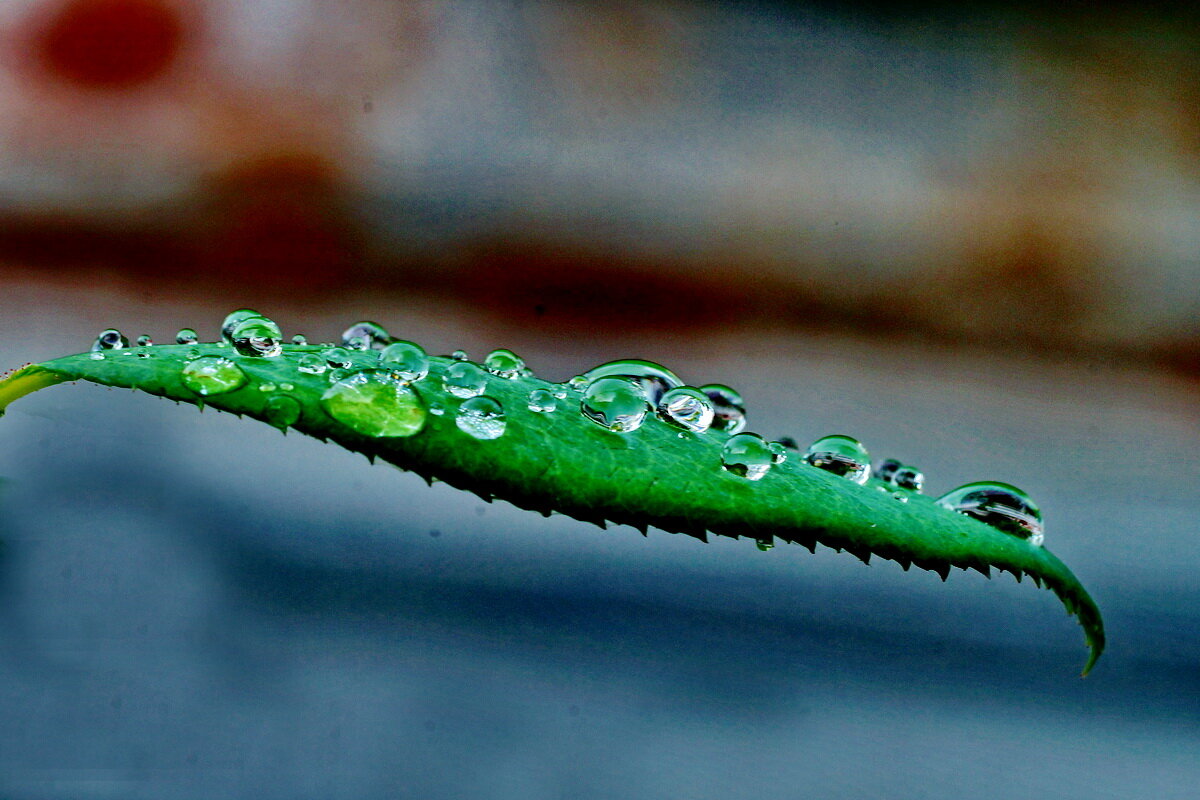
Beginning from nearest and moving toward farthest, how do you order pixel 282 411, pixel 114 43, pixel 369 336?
pixel 282 411, pixel 369 336, pixel 114 43

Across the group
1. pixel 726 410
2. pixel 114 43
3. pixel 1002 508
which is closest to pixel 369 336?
pixel 726 410

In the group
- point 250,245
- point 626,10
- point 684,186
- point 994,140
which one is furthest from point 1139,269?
point 250,245

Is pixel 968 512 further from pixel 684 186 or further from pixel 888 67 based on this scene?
pixel 888 67

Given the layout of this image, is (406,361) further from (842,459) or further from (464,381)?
(842,459)

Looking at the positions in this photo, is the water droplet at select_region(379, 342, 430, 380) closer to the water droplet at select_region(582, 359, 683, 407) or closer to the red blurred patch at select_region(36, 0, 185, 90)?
the water droplet at select_region(582, 359, 683, 407)

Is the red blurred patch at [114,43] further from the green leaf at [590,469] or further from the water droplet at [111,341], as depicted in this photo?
the green leaf at [590,469]

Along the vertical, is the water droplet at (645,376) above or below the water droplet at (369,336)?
below

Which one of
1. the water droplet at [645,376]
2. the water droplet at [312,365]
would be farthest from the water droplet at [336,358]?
the water droplet at [645,376]
